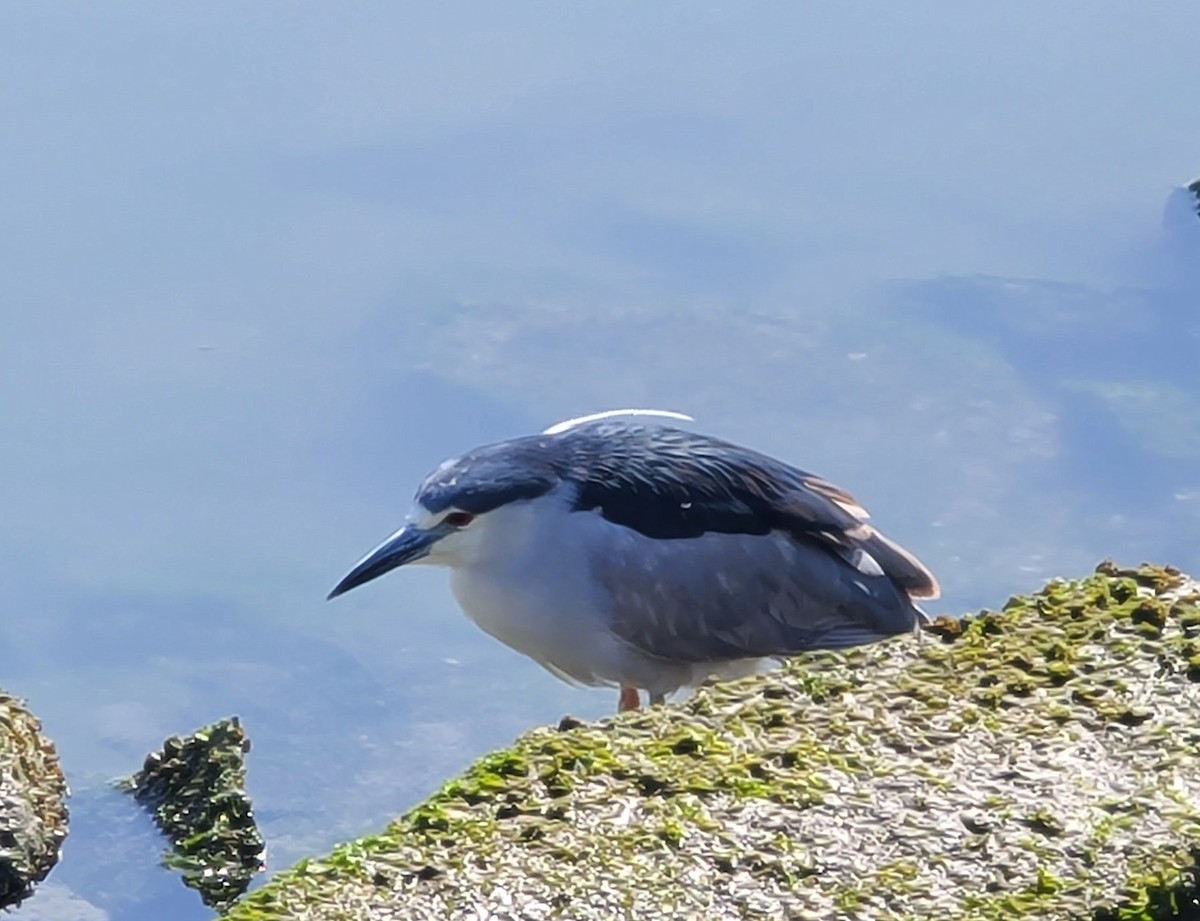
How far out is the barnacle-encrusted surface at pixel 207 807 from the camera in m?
4.79

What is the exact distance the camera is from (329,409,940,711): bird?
5348 millimetres

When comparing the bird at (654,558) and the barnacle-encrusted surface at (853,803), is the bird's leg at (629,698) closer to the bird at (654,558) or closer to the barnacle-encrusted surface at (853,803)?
the bird at (654,558)

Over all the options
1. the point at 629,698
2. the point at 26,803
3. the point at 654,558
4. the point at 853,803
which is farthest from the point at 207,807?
the point at 853,803

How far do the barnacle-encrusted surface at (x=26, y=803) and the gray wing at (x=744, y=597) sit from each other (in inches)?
58.6

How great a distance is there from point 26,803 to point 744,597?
6.41 feet

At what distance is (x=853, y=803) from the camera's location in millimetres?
2795

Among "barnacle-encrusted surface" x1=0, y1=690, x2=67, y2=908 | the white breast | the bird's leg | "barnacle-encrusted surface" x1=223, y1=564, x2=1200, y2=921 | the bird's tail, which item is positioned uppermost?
the bird's tail

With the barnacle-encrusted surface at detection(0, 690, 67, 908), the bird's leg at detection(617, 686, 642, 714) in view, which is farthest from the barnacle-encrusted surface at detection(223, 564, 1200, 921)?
the bird's leg at detection(617, 686, 642, 714)

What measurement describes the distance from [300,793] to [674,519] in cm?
121

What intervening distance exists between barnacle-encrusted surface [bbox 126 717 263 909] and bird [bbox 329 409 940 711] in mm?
548

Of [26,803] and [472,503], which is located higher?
[472,503]

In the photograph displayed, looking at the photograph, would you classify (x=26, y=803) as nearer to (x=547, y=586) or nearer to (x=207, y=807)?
(x=207, y=807)

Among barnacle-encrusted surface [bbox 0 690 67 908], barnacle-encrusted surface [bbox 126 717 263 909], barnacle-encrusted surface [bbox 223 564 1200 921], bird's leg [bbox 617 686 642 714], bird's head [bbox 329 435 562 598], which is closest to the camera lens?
barnacle-encrusted surface [bbox 223 564 1200 921]

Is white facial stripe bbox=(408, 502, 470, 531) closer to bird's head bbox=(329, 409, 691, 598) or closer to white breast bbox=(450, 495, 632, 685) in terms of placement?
bird's head bbox=(329, 409, 691, 598)
